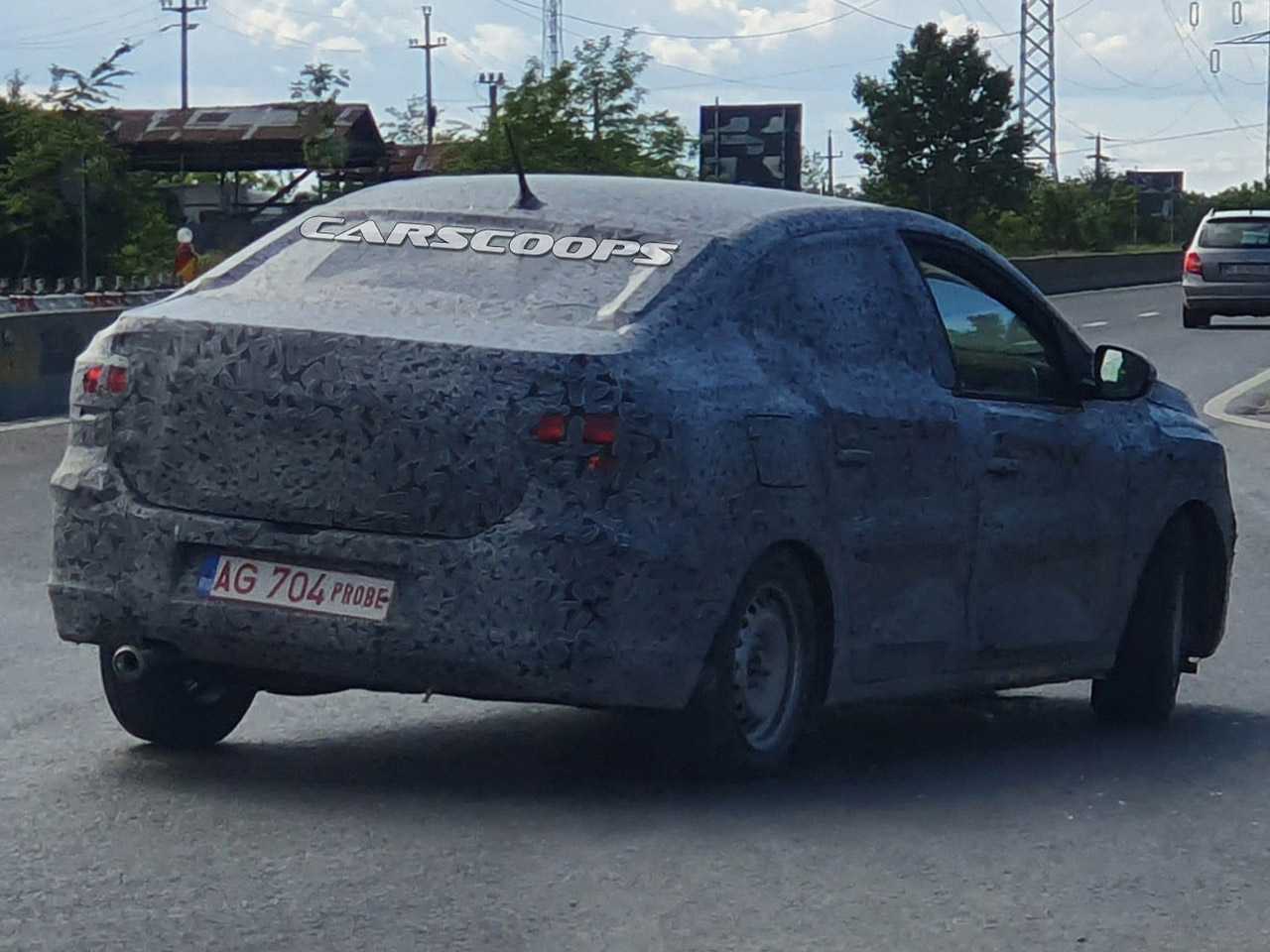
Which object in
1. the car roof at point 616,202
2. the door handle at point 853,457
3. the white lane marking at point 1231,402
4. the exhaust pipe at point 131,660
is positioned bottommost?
the white lane marking at point 1231,402

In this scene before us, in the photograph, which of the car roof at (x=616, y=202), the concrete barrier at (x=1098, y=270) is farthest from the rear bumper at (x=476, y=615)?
the concrete barrier at (x=1098, y=270)

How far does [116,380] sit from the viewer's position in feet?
21.8

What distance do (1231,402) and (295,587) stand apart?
1934 cm

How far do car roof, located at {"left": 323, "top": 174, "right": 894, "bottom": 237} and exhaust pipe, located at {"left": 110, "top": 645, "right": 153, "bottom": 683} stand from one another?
130 centimetres

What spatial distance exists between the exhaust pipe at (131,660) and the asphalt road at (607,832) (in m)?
0.26

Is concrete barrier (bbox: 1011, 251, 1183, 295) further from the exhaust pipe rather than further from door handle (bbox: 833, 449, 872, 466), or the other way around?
the exhaust pipe

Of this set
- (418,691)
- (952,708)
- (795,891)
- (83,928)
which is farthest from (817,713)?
(83,928)

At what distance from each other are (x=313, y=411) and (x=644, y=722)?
3.65ft

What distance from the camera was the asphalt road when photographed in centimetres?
525

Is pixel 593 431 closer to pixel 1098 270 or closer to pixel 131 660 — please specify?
pixel 131 660

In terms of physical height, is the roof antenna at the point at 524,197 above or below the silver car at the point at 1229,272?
above

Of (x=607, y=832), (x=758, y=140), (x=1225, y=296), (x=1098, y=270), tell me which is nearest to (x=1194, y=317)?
(x=1225, y=296)

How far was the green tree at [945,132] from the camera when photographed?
11181 centimetres

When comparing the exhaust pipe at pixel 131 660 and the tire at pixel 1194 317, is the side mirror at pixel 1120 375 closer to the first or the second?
the exhaust pipe at pixel 131 660
